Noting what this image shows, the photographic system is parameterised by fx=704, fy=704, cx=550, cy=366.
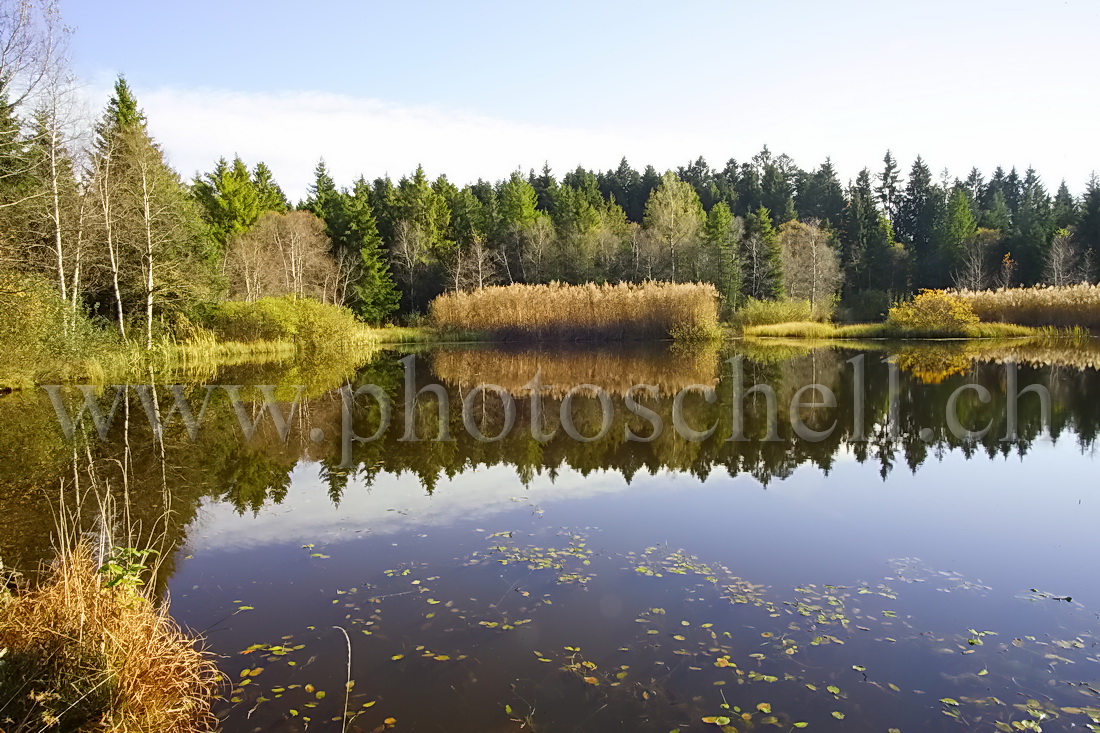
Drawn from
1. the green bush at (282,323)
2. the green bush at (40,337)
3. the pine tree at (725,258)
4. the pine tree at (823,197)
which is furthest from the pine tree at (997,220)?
the green bush at (40,337)

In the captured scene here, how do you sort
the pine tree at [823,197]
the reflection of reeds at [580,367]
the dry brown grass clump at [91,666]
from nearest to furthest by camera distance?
the dry brown grass clump at [91,666]
the reflection of reeds at [580,367]
the pine tree at [823,197]

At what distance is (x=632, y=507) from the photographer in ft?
22.8

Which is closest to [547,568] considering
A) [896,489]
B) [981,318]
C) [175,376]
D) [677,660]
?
[677,660]

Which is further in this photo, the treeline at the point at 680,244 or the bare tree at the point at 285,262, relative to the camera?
the treeline at the point at 680,244

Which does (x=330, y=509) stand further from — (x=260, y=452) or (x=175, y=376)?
(x=175, y=376)

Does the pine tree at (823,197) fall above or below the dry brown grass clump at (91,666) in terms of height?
above

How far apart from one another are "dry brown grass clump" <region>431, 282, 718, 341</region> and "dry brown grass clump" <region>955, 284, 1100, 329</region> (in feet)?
42.6

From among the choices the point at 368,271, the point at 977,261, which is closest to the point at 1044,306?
the point at 977,261

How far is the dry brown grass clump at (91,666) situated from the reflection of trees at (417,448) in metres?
1.72

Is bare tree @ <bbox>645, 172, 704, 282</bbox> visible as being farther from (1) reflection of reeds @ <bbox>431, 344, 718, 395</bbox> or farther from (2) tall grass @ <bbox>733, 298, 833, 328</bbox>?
(1) reflection of reeds @ <bbox>431, 344, 718, 395</bbox>

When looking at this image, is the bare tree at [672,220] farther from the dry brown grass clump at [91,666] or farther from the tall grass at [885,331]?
the dry brown grass clump at [91,666]

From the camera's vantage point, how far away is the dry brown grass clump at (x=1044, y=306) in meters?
31.0

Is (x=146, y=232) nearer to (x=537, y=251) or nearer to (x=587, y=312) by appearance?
(x=587, y=312)

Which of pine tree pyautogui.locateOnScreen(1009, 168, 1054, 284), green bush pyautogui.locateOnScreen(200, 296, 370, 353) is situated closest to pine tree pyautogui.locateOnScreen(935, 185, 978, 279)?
pine tree pyautogui.locateOnScreen(1009, 168, 1054, 284)
